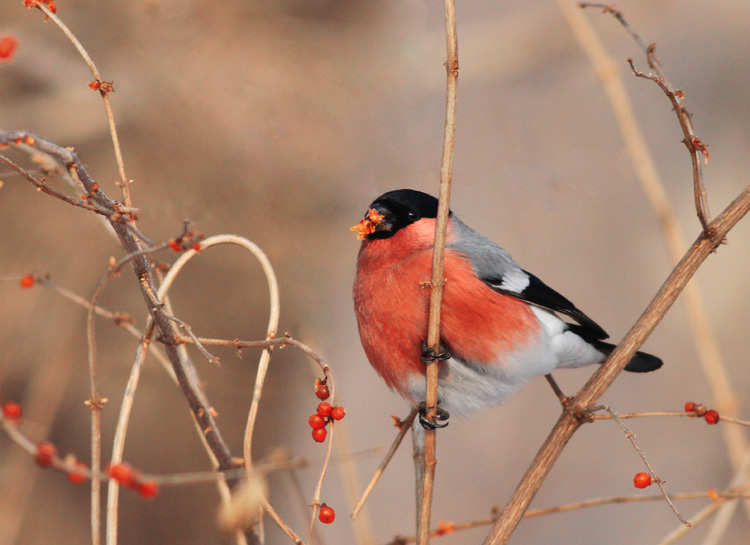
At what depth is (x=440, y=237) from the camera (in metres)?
1.18

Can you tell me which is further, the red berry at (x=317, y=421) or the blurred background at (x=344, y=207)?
the blurred background at (x=344, y=207)

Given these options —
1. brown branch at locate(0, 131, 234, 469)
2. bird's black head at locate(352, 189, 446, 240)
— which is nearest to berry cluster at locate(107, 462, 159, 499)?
brown branch at locate(0, 131, 234, 469)

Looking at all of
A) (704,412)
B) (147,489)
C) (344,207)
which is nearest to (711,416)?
(704,412)

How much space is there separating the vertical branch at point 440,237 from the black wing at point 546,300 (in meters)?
0.61

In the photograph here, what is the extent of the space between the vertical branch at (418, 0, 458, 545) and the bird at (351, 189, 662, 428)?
346 mm

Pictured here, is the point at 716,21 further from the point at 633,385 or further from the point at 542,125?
the point at 633,385

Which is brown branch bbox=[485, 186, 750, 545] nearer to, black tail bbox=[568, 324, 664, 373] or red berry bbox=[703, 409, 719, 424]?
red berry bbox=[703, 409, 719, 424]

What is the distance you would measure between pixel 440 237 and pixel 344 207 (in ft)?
7.52

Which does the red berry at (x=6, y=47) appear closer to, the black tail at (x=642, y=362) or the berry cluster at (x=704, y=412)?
the berry cluster at (x=704, y=412)

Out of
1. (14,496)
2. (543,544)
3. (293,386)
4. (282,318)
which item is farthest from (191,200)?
(543,544)

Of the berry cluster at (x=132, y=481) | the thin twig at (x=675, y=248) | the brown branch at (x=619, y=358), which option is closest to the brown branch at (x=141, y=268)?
the berry cluster at (x=132, y=481)

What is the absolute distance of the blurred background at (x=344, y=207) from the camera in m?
2.72

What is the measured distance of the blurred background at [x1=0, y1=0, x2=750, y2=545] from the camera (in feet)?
8.92

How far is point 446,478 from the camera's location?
12.4ft
